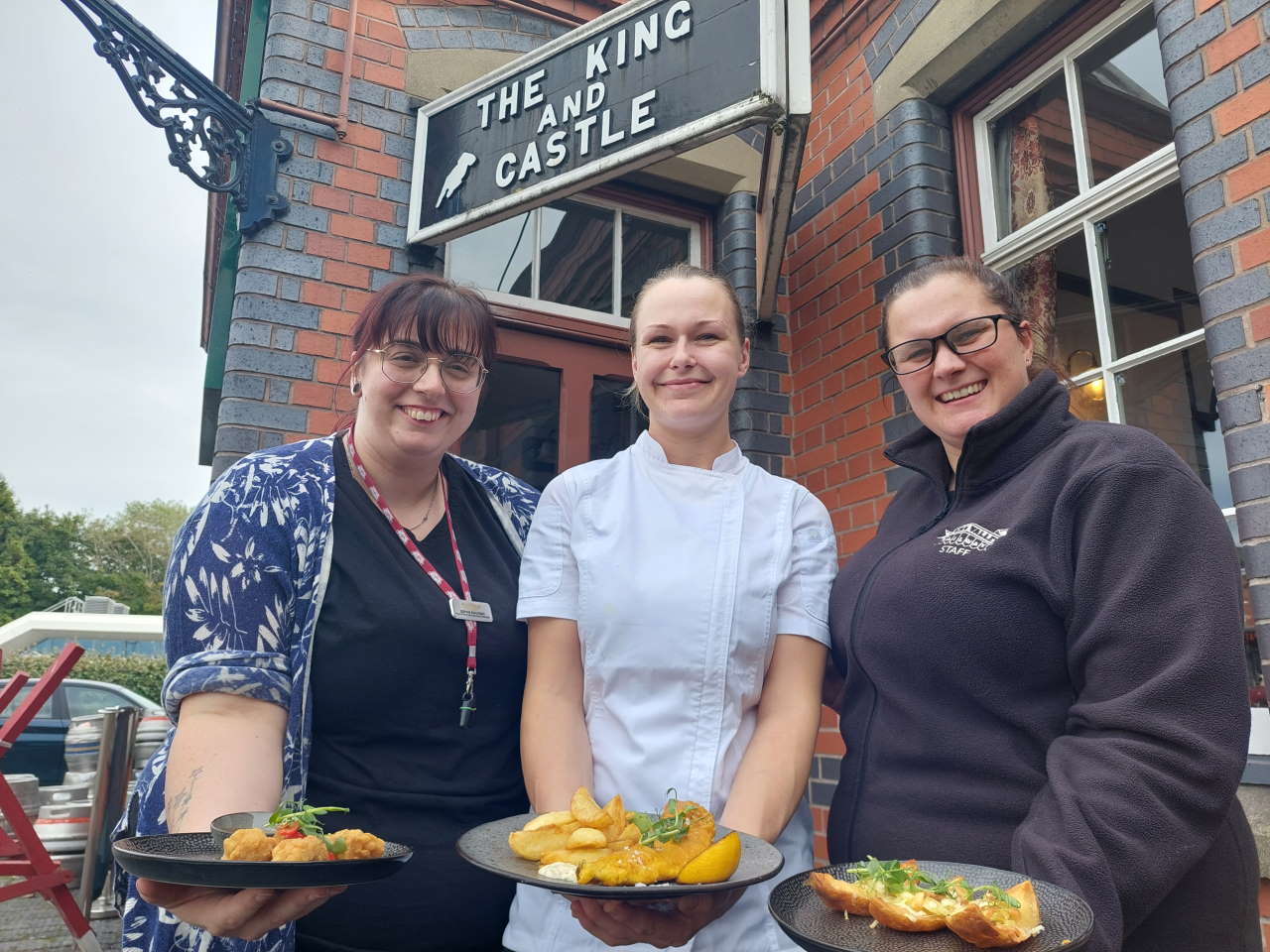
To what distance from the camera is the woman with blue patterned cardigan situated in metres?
1.45

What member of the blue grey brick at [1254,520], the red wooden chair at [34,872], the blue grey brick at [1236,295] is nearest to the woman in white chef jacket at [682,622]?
the blue grey brick at [1254,520]

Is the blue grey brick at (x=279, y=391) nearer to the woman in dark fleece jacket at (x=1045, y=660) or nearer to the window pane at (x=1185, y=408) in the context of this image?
A: the woman in dark fleece jacket at (x=1045, y=660)

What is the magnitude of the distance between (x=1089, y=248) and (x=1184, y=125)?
2.64 ft

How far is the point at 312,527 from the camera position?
1637 mm

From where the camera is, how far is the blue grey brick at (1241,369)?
2.15m

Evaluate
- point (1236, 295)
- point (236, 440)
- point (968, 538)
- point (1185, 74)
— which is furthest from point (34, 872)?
point (1185, 74)

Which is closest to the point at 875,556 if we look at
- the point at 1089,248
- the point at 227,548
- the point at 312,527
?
the point at 312,527

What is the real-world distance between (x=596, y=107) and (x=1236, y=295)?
2164 mm

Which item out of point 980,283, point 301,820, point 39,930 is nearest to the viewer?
point 301,820

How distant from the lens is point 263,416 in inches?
Answer: 128

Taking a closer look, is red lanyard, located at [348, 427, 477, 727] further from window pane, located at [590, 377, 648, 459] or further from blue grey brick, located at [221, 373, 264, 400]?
window pane, located at [590, 377, 648, 459]

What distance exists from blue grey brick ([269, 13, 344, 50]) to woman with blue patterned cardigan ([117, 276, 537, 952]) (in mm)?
2341

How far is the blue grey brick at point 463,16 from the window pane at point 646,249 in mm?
→ 1095

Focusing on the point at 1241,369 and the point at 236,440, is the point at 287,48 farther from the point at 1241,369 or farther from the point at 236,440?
the point at 1241,369
